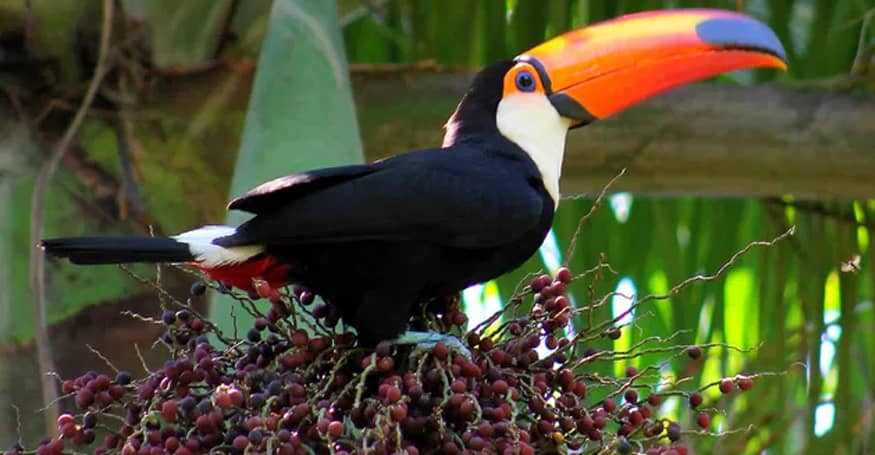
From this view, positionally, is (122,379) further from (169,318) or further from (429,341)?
(429,341)

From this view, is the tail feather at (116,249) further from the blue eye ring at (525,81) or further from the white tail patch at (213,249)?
the blue eye ring at (525,81)

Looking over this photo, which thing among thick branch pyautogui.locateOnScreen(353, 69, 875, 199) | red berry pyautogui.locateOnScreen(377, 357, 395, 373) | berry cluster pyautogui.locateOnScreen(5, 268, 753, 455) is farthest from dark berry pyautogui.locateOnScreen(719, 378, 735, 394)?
thick branch pyautogui.locateOnScreen(353, 69, 875, 199)

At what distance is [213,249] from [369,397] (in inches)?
13.0

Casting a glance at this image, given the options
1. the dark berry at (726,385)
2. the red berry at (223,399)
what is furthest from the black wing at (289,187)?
the dark berry at (726,385)

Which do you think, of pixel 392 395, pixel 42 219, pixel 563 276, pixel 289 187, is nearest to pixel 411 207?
pixel 289 187

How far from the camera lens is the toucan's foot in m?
1.47

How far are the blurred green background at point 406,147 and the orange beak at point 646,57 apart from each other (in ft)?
0.91

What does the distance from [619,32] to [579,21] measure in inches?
26.3

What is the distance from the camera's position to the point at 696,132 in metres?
2.39

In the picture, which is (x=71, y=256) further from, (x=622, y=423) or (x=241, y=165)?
(x=622, y=423)

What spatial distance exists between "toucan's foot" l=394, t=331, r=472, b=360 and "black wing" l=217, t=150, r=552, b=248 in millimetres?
169

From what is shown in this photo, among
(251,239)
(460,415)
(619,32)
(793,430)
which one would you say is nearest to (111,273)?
(251,239)

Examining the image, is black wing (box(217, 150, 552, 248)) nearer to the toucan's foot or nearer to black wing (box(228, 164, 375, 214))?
black wing (box(228, 164, 375, 214))

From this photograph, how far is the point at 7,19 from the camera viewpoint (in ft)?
7.51
